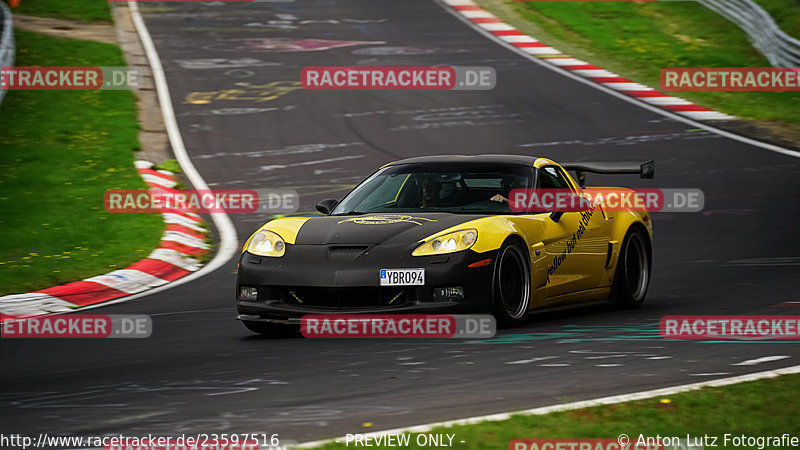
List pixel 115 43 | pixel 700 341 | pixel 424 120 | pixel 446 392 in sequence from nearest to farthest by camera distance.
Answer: pixel 446 392, pixel 700 341, pixel 424 120, pixel 115 43

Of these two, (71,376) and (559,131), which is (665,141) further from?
(71,376)

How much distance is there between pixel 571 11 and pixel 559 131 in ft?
36.7

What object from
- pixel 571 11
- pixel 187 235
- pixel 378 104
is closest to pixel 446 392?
pixel 187 235

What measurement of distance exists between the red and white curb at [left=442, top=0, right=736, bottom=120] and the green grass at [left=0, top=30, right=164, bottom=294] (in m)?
8.24

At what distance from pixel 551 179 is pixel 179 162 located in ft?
29.2

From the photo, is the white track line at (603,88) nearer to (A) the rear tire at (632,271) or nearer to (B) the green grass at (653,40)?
(B) the green grass at (653,40)

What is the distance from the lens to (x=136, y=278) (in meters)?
11.5

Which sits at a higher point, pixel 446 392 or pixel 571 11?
pixel 571 11

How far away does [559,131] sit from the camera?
19.7 m

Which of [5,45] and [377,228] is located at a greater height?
[5,45]

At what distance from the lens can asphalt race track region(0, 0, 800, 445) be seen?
602 cm
